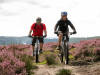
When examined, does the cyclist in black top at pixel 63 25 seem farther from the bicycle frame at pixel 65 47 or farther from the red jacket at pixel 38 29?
the red jacket at pixel 38 29

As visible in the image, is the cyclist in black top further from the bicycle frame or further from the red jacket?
the red jacket

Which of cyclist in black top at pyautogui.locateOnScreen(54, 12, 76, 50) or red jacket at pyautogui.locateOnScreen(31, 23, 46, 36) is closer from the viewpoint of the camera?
cyclist in black top at pyautogui.locateOnScreen(54, 12, 76, 50)

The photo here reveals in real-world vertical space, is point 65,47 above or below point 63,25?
below

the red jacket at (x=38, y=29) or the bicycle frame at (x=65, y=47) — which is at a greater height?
the red jacket at (x=38, y=29)

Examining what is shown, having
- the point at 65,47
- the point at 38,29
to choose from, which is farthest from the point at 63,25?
the point at 38,29

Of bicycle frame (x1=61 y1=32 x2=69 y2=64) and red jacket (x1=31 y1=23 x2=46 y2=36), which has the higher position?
red jacket (x1=31 y1=23 x2=46 y2=36)

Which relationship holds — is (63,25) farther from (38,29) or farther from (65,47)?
(38,29)

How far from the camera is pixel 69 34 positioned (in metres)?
12.2

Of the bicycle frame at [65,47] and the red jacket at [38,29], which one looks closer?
the bicycle frame at [65,47]

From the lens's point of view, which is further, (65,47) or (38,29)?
(38,29)

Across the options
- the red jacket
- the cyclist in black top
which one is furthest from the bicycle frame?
the red jacket

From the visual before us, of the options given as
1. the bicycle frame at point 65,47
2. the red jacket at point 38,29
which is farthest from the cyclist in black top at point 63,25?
the red jacket at point 38,29

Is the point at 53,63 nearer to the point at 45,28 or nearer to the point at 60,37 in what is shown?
the point at 60,37

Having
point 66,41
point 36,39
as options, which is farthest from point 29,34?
point 66,41
